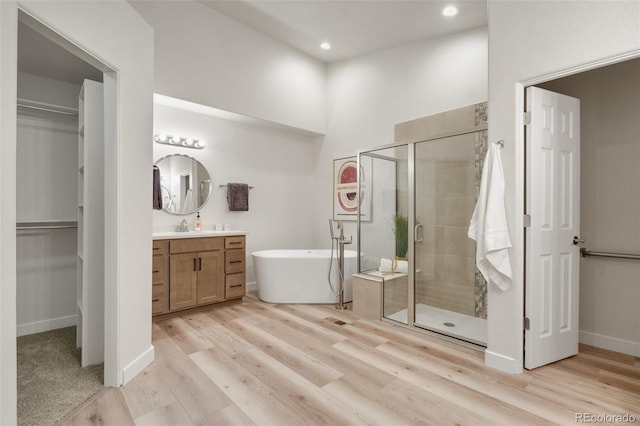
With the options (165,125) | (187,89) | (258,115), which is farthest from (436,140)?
(165,125)

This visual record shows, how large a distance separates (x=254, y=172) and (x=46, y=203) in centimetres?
249

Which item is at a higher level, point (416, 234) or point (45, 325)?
point (416, 234)

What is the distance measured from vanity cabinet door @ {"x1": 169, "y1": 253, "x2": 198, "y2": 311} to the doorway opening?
3711mm

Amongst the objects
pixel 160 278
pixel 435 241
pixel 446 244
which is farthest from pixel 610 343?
pixel 160 278

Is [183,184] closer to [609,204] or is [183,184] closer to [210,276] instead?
[210,276]

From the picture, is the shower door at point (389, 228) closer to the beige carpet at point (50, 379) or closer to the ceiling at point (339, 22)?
the ceiling at point (339, 22)

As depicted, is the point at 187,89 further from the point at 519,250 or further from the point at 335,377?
the point at 519,250

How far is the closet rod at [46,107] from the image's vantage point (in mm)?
2970

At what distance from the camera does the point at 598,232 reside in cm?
282

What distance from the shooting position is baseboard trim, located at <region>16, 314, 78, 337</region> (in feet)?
10.3

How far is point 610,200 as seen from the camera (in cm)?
275

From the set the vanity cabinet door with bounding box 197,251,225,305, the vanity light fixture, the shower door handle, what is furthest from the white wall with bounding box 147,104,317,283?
the shower door handle
